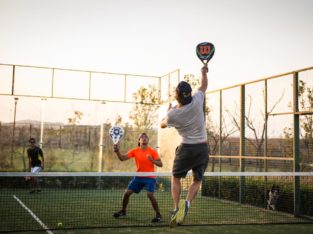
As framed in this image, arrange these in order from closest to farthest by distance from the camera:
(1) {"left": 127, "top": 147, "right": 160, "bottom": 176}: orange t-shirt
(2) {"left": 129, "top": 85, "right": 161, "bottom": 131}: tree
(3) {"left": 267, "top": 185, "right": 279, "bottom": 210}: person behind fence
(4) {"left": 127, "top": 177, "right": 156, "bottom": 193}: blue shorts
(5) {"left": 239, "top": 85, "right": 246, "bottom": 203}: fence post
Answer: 1. (4) {"left": 127, "top": 177, "right": 156, "bottom": 193}: blue shorts
2. (1) {"left": 127, "top": 147, "right": 160, "bottom": 176}: orange t-shirt
3. (3) {"left": 267, "top": 185, "right": 279, "bottom": 210}: person behind fence
4. (5) {"left": 239, "top": 85, "right": 246, "bottom": 203}: fence post
5. (2) {"left": 129, "top": 85, "right": 161, "bottom": 131}: tree

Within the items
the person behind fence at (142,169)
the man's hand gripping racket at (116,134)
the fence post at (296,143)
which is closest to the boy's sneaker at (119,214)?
the person behind fence at (142,169)

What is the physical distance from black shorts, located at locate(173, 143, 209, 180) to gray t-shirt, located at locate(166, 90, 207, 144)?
87 millimetres

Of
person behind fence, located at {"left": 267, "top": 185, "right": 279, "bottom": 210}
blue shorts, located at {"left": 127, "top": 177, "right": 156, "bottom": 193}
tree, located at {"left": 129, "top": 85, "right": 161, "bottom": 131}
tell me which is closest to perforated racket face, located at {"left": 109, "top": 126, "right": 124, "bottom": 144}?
blue shorts, located at {"left": 127, "top": 177, "right": 156, "bottom": 193}

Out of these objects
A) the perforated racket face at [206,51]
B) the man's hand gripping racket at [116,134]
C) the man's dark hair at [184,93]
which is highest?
the perforated racket face at [206,51]

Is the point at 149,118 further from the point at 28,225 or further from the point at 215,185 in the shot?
the point at 28,225

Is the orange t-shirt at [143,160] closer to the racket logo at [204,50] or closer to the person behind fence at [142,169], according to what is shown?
the person behind fence at [142,169]

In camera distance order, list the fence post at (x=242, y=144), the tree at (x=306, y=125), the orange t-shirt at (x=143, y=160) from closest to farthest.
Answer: the orange t-shirt at (x=143, y=160), the tree at (x=306, y=125), the fence post at (x=242, y=144)

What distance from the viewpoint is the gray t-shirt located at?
18.9 feet

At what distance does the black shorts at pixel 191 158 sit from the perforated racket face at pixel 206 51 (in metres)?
1.31

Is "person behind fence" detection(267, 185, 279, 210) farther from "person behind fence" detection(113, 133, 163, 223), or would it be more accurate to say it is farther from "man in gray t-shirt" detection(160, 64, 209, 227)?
"man in gray t-shirt" detection(160, 64, 209, 227)

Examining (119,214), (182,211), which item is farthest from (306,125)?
(182,211)

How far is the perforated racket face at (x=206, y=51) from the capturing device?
6230mm

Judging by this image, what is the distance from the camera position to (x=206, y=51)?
6238mm

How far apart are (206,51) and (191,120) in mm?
1149
